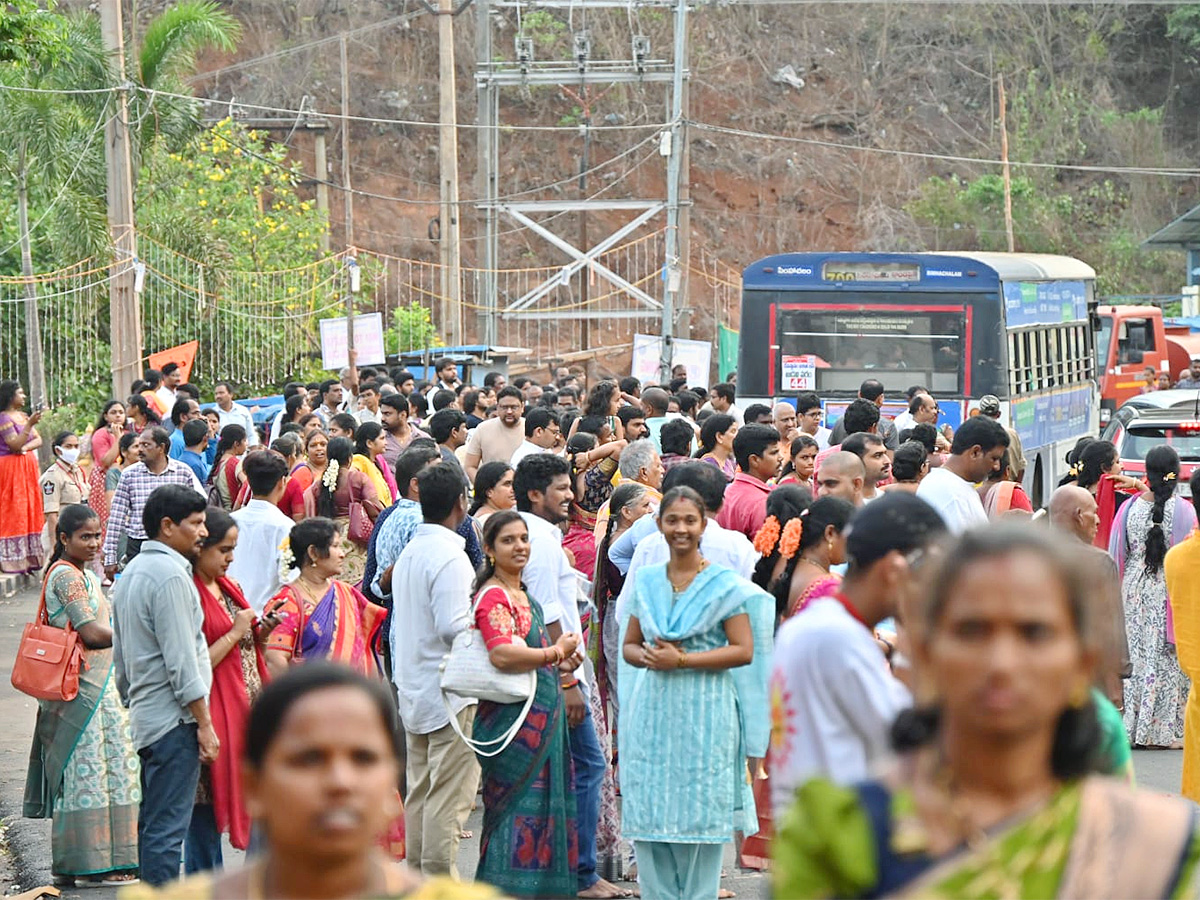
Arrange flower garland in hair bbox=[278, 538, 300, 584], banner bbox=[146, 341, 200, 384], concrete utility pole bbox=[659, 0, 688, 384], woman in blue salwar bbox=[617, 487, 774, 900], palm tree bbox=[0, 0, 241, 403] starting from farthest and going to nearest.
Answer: concrete utility pole bbox=[659, 0, 688, 384]
palm tree bbox=[0, 0, 241, 403]
banner bbox=[146, 341, 200, 384]
flower garland in hair bbox=[278, 538, 300, 584]
woman in blue salwar bbox=[617, 487, 774, 900]

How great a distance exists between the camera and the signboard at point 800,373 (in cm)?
1861

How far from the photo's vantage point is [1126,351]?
→ 3131 centimetres

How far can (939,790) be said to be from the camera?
2.42 metres

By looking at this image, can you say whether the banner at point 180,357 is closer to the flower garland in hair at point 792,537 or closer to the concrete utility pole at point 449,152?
the concrete utility pole at point 449,152

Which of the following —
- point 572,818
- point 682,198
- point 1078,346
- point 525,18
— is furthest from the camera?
point 525,18

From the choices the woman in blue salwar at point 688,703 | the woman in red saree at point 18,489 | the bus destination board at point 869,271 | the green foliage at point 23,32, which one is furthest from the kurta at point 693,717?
A: the bus destination board at point 869,271

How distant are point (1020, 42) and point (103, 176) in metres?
31.6

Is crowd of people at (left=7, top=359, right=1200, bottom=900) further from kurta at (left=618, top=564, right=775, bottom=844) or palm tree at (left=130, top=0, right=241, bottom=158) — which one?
palm tree at (left=130, top=0, right=241, bottom=158)

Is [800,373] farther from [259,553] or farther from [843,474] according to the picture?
[843,474]

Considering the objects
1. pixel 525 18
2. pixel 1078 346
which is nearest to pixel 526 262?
pixel 525 18

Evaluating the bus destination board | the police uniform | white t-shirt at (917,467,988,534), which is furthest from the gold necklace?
the bus destination board

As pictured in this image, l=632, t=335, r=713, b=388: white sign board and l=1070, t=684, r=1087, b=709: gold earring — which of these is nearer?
l=1070, t=684, r=1087, b=709: gold earring

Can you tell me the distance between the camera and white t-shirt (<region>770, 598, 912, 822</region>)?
335 cm

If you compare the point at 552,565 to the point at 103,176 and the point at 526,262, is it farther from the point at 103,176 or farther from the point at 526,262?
the point at 526,262
